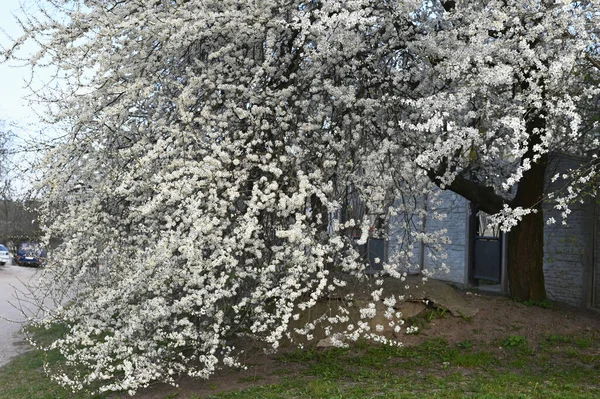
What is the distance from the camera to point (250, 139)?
7.06 m

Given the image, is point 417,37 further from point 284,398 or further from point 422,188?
point 284,398

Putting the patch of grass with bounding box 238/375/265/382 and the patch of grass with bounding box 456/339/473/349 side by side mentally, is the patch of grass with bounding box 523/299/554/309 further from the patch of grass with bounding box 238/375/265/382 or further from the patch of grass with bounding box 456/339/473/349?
the patch of grass with bounding box 238/375/265/382

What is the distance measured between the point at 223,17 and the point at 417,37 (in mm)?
2273

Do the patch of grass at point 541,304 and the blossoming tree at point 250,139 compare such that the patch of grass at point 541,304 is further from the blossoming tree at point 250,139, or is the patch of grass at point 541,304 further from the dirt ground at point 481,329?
the blossoming tree at point 250,139

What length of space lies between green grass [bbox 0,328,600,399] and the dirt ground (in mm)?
88

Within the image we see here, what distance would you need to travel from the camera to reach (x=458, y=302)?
908 centimetres

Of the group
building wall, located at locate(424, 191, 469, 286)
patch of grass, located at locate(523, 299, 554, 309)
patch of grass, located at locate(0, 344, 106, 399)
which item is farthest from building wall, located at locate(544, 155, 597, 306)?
patch of grass, located at locate(0, 344, 106, 399)

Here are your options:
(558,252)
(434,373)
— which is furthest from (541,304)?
(434,373)

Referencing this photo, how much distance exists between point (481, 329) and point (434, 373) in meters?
1.71

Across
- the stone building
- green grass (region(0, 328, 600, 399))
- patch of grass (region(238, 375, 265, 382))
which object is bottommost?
patch of grass (region(238, 375, 265, 382))

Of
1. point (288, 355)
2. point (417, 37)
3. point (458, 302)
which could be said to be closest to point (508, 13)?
point (417, 37)

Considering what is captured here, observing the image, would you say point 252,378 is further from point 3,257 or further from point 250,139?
point 3,257

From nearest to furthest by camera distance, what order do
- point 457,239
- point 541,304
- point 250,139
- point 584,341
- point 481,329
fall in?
point 250,139
point 584,341
point 481,329
point 541,304
point 457,239

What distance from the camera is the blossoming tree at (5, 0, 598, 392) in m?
6.25
